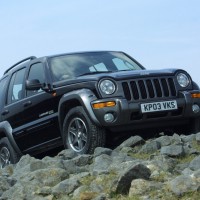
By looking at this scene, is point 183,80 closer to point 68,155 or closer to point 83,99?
point 83,99

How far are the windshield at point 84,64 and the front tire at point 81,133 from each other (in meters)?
0.84

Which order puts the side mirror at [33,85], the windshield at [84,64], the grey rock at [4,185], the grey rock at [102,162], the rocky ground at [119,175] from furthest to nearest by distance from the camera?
the windshield at [84,64] < the side mirror at [33,85] < the grey rock at [102,162] < the grey rock at [4,185] < the rocky ground at [119,175]

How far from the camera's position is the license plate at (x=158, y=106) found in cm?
863

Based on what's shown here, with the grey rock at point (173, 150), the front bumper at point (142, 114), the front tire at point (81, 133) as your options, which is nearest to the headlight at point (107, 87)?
the front bumper at point (142, 114)

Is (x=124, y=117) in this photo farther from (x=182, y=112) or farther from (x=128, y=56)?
(x=128, y=56)

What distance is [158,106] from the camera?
874cm

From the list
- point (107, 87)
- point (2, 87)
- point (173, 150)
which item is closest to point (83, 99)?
point (107, 87)

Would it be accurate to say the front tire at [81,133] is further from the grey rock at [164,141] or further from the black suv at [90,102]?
the grey rock at [164,141]

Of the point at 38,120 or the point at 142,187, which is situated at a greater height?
the point at 38,120

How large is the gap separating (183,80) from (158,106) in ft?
2.14

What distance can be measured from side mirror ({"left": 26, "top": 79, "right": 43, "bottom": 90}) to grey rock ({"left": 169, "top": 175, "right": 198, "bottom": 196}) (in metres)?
4.20

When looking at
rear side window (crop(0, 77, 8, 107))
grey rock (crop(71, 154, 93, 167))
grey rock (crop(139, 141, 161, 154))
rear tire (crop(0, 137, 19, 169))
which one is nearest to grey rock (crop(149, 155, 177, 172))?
grey rock (crop(139, 141, 161, 154))

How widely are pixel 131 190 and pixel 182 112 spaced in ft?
11.2

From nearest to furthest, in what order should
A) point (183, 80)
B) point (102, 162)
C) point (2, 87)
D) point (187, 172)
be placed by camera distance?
point (187, 172), point (102, 162), point (183, 80), point (2, 87)
